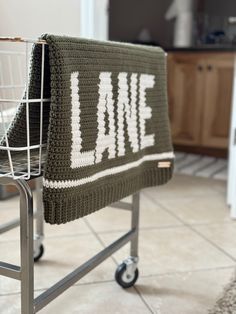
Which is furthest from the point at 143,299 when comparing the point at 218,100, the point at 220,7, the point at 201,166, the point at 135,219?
the point at 220,7

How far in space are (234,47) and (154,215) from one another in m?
1.58

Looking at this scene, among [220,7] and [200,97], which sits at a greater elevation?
[220,7]

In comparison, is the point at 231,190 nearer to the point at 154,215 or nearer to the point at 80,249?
the point at 154,215

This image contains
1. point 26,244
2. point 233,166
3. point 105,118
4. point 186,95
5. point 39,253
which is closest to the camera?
point 26,244

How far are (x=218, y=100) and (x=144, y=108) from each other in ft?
6.77

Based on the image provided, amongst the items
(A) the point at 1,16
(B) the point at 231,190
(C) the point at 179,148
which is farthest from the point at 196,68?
(A) the point at 1,16

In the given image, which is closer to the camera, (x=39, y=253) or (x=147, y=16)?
(x=39, y=253)

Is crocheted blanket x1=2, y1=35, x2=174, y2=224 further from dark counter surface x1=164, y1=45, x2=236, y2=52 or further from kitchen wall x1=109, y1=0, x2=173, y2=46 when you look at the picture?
kitchen wall x1=109, y1=0, x2=173, y2=46

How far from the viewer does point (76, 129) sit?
2.58 ft

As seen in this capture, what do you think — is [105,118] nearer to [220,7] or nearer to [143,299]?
[143,299]

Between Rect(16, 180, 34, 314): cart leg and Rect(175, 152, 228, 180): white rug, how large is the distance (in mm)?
1919

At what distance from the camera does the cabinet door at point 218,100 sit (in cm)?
294

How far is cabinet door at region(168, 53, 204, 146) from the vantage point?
307 cm

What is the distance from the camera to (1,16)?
5.46 ft
